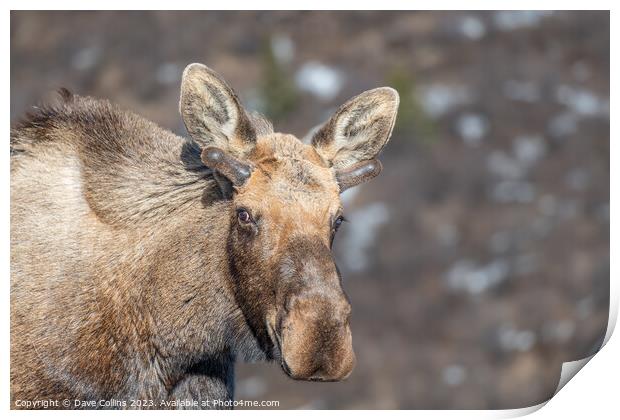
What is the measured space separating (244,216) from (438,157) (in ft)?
33.4

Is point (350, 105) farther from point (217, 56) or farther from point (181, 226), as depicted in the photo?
point (217, 56)

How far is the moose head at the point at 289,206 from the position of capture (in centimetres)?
464

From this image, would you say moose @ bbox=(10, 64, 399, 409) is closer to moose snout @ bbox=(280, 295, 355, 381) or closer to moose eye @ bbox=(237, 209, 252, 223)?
moose eye @ bbox=(237, 209, 252, 223)

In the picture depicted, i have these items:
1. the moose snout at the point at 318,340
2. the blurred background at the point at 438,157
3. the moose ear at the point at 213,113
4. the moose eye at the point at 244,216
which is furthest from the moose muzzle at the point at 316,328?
the blurred background at the point at 438,157

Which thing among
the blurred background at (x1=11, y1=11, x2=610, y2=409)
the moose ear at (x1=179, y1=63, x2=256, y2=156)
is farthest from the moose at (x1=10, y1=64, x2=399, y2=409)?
the blurred background at (x1=11, y1=11, x2=610, y2=409)

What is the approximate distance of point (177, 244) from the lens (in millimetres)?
5379

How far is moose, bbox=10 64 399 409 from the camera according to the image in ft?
16.7

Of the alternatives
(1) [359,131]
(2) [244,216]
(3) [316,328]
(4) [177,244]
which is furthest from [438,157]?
(3) [316,328]

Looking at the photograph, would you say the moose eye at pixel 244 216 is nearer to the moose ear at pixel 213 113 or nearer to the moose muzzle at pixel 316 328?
the moose ear at pixel 213 113

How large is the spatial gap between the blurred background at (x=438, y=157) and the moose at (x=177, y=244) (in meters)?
2.21

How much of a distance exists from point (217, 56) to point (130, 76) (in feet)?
4.06

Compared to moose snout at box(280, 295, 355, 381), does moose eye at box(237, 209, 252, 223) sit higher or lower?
higher

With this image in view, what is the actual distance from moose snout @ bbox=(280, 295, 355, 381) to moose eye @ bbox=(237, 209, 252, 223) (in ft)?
2.10

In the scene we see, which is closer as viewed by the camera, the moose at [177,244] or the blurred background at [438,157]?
the moose at [177,244]
